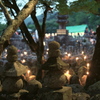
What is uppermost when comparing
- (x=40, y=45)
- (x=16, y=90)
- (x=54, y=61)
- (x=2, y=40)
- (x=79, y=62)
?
(x=2, y=40)

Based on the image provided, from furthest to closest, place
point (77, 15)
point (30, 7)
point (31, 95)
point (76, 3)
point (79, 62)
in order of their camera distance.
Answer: point (77, 15) → point (79, 62) → point (76, 3) → point (31, 95) → point (30, 7)

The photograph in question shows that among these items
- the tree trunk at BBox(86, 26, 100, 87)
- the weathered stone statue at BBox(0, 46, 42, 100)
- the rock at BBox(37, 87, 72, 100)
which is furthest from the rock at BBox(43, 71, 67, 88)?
the tree trunk at BBox(86, 26, 100, 87)

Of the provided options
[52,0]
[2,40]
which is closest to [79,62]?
[52,0]

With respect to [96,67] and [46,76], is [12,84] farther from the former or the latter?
[96,67]

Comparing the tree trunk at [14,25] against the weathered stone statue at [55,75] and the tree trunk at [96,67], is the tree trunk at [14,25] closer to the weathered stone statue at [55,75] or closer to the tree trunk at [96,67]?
the weathered stone statue at [55,75]

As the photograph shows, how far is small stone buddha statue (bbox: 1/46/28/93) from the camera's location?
159 inches

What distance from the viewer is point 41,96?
4227mm

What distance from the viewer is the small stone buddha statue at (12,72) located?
4051 mm

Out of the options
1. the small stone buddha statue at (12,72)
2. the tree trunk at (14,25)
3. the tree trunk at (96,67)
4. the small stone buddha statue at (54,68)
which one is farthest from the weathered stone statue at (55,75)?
the tree trunk at (96,67)

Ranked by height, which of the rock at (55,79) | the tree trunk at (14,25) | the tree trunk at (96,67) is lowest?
the tree trunk at (96,67)

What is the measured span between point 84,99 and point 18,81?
1.59 metres

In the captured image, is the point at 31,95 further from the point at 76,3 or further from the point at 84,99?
the point at 76,3

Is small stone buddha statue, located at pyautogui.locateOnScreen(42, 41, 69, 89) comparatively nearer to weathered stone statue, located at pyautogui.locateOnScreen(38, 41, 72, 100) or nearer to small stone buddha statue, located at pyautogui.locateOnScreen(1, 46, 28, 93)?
weathered stone statue, located at pyautogui.locateOnScreen(38, 41, 72, 100)

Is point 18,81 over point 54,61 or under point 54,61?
under
